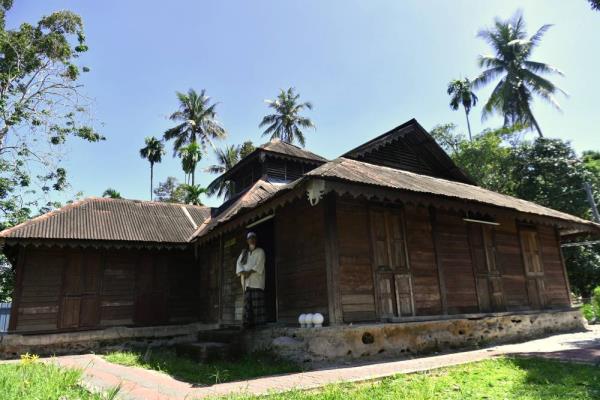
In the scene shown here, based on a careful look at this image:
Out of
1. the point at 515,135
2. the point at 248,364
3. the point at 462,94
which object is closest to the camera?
the point at 248,364

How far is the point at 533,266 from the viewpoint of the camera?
12258mm

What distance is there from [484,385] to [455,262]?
5.25 meters

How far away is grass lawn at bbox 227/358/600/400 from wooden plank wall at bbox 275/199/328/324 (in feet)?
8.92

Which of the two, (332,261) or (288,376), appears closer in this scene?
(288,376)

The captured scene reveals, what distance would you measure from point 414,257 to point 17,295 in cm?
1085

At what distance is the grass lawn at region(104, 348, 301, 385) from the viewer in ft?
20.3

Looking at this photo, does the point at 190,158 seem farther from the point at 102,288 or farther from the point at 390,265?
the point at 390,265

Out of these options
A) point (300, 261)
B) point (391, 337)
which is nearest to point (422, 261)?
point (391, 337)

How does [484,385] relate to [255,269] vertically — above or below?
below

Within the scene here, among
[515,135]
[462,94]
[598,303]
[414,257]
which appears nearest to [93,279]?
[414,257]

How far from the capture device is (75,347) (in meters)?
11.7

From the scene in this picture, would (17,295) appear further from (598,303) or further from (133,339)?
(598,303)

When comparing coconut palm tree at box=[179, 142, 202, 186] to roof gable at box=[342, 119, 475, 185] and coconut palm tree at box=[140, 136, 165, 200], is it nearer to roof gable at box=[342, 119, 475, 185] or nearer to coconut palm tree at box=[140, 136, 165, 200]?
coconut palm tree at box=[140, 136, 165, 200]

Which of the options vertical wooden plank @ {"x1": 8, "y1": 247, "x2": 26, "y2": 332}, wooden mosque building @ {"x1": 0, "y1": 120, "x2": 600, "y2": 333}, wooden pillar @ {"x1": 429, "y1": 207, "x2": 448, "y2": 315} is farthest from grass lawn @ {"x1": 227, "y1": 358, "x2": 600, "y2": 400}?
vertical wooden plank @ {"x1": 8, "y1": 247, "x2": 26, "y2": 332}
